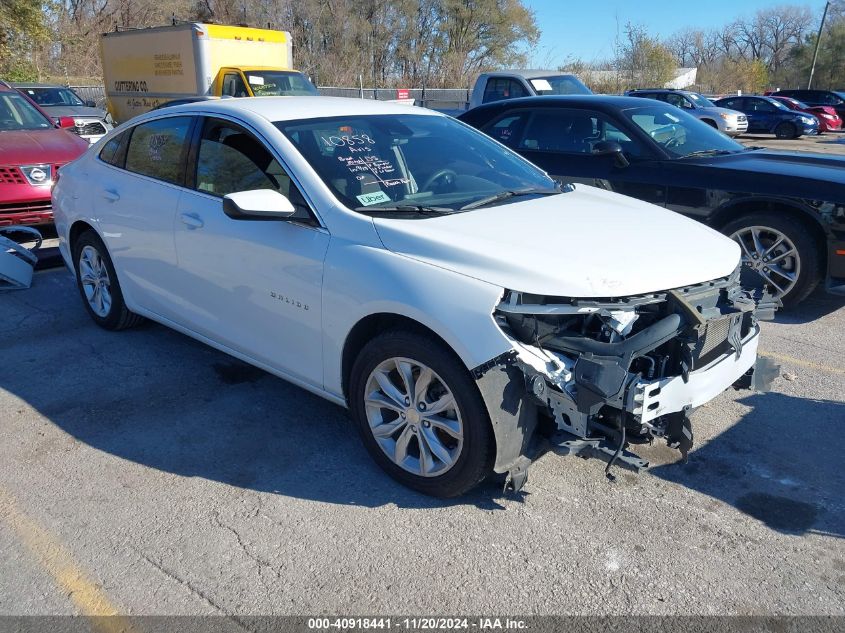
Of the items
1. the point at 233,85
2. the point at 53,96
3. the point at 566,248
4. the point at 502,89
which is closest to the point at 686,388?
the point at 566,248

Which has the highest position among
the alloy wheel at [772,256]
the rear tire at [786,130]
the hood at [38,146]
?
the hood at [38,146]

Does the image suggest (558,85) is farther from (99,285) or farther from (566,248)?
(566,248)

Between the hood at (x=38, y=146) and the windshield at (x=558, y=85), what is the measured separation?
9.29 metres

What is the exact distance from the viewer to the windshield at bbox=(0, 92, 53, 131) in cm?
947

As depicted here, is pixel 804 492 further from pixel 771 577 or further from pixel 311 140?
pixel 311 140

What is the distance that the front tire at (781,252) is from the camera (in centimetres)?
561

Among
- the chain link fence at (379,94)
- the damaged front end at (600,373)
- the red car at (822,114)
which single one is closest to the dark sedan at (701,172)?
the damaged front end at (600,373)

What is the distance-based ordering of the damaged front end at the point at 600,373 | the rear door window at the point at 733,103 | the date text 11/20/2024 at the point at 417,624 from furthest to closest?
the rear door window at the point at 733,103 < the damaged front end at the point at 600,373 < the date text 11/20/2024 at the point at 417,624

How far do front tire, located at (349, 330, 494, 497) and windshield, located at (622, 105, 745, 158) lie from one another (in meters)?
4.25

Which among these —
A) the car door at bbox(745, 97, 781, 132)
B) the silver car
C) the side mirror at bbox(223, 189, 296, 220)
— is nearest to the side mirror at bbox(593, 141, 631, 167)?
the side mirror at bbox(223, 189, 296, 220)

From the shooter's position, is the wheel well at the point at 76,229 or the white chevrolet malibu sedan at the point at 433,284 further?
the wheel well at the point at 76,229

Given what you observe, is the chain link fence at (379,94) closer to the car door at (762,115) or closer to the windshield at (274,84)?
the car door at (762,115)

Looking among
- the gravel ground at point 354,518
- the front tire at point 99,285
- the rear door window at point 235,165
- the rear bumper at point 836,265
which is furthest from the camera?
the rear bumper at point 836,265

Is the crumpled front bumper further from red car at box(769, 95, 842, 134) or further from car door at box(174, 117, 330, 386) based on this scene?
red car at box(769, 95, 842, 134)
